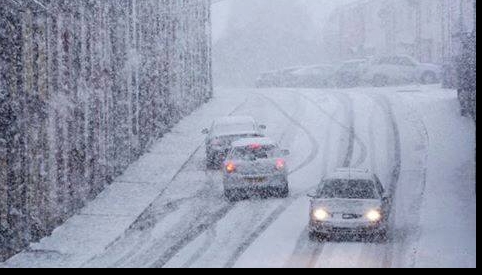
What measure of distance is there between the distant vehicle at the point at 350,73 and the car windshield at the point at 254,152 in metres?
25.3

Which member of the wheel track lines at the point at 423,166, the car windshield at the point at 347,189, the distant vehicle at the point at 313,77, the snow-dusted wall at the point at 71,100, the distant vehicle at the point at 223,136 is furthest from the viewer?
the distant vehicle at the point at 313,77

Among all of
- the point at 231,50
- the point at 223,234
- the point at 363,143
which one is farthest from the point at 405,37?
the point at 223,234

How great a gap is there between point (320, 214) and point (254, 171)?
171 inches

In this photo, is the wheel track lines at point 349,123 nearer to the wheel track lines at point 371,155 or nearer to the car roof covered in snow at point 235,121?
the wheel track lines at point 371,155

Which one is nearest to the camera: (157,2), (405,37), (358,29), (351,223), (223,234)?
(351,223)

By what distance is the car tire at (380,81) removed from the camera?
45494mm

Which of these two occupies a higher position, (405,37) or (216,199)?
(405,37)

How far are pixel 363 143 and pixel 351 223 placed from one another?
12831 millimetres

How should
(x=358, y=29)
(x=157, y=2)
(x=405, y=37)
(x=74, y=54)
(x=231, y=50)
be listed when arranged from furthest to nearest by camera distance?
(x=231, y=50) → (x=358, y=29) → (x=405, y=37) → (x=157, y=2) → (x=74, y=54)

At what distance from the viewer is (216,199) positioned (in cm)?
2223

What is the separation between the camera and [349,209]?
56.6 feet

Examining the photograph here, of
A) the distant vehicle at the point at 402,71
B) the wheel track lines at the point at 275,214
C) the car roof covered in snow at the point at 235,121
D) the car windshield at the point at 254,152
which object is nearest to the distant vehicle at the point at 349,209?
the wheel track lines at the point at 275,214

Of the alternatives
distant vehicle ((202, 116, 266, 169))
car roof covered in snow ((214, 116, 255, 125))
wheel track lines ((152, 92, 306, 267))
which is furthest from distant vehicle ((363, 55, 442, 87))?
wheel track lines ((152, 92, 306, 267))
